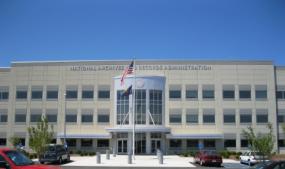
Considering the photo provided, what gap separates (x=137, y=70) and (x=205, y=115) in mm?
13092

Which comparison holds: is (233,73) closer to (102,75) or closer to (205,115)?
(205,115)

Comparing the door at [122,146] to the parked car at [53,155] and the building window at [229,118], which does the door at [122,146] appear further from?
the parked car at [53,155]

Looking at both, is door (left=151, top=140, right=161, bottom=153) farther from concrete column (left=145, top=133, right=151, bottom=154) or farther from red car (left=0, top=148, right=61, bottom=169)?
red car (left=0, top=148, right=61, bottom=169)

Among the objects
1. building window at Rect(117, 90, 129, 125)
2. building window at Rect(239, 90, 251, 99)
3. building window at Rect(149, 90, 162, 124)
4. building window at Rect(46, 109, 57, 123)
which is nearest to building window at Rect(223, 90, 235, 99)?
building window at Rect(239, 90, 251, 99)

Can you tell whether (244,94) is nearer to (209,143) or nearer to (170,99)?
(209,143)

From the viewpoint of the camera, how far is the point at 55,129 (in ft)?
197

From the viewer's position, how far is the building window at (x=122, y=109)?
57.3 metres

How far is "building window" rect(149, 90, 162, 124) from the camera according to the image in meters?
57.2

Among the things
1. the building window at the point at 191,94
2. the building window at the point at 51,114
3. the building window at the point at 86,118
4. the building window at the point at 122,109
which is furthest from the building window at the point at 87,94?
the building window at the point at 191,94

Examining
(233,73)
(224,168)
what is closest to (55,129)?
(233,73)

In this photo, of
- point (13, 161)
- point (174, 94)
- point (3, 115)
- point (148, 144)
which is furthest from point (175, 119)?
point (13, 161)

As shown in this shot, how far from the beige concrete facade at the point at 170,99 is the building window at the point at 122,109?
102 cm

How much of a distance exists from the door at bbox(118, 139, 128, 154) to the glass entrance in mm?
1991

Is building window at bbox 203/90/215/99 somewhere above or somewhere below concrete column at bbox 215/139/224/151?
above
